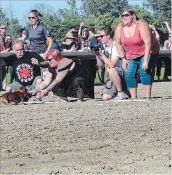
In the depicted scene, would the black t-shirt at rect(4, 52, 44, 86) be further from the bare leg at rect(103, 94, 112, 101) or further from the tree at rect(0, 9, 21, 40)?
the tree at rect(0, 9, 21, 40)

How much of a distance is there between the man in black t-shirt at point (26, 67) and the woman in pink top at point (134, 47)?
1.59 meters

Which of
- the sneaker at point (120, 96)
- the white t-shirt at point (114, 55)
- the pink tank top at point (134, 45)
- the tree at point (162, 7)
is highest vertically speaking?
the tree at point (162, 7)

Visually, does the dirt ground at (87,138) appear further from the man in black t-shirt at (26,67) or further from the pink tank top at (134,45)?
the man in black t-shirt at (26,67)

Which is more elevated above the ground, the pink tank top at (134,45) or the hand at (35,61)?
the pink tank top at (134,45)

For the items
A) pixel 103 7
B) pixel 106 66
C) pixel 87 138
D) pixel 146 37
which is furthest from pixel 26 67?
pixel 103 7

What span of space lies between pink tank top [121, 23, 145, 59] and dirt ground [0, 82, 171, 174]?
0.95m

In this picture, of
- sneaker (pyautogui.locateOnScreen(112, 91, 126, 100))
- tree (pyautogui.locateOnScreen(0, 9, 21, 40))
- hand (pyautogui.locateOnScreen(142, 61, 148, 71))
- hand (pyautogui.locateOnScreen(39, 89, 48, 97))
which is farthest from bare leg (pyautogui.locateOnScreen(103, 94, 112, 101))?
tree (pyautogui.locateOnScreen(0, 9, 21, 40))

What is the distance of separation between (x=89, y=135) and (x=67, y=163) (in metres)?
1.74

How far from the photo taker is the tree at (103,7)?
50697mm

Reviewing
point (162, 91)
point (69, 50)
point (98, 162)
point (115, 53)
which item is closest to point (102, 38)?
point (115, 53)

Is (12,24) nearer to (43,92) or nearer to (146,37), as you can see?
(43,92)

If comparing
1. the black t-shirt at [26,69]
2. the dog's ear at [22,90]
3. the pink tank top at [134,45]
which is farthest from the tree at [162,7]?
the dog's ear at [22,90]

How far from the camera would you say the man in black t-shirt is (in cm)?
1358

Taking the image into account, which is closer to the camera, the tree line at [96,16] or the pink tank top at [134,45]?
the pink tank top at [134,45]
